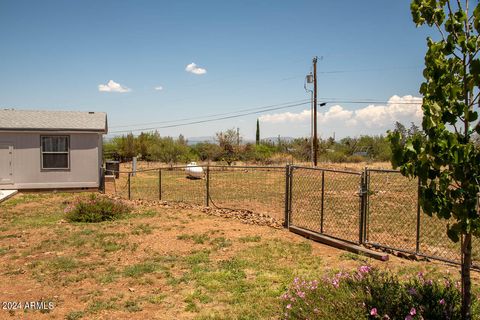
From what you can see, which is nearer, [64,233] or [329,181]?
[64,233]

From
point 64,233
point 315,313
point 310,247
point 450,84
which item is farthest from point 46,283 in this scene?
point 450,84

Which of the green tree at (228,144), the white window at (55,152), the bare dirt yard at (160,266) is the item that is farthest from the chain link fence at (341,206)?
the green tree at (228,144)

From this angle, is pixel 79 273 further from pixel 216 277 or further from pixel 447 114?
pixel 447 114

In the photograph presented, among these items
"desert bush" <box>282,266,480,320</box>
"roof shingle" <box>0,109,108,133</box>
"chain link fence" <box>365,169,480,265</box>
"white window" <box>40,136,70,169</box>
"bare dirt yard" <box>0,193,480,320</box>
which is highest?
"roof shingle" <box>0,109,108,133</box>

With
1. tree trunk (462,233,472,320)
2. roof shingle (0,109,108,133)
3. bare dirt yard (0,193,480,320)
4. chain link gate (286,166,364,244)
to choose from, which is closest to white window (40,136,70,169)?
roof shingle (0,109,108,133)

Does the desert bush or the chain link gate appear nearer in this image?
the desert bush

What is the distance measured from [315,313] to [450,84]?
8.14 feet

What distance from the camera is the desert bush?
3.48 metres

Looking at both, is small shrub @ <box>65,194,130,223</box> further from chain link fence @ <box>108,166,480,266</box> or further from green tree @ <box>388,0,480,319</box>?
green tree @ <box>388,0,480,319</box>

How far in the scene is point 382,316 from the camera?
11.5 feet

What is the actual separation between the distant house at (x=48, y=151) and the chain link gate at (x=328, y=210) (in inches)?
377

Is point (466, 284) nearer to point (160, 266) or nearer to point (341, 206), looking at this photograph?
point (160, 266)

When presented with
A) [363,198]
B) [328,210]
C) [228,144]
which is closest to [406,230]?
[363,198]

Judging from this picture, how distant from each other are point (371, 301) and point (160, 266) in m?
3.82
